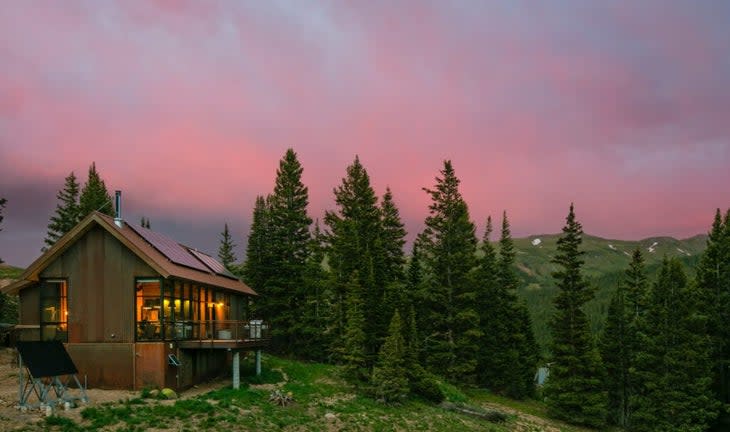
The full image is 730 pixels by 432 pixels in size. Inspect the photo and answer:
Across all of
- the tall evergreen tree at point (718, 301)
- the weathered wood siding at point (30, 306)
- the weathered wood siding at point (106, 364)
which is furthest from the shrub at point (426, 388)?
the tall evergreen tree at point (718, 301)

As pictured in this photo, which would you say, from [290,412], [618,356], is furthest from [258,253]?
[618,356]

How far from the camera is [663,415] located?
37.2 meters

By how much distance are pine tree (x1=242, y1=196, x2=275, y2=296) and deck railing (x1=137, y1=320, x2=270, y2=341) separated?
15.5 metres

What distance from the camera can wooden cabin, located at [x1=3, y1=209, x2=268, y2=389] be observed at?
80.6 feet

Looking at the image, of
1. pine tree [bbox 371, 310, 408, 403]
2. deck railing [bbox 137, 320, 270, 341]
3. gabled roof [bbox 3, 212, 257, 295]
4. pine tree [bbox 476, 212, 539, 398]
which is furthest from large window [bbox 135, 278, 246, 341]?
pine tree [bbox 476, 212, 539, 398]

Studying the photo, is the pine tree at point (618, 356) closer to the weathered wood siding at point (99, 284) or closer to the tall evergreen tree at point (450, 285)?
the tall evergreen tree at point (450, 285)

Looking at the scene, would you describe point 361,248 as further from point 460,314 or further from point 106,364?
point 106,364

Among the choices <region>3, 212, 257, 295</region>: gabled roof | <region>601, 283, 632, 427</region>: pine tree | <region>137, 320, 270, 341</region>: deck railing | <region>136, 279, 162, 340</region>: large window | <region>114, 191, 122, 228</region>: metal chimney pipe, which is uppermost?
<region>114, 191, 122, 228</region>: metal chimney pipe

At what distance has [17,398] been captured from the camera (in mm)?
20938

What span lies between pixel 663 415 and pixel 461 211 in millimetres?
19419

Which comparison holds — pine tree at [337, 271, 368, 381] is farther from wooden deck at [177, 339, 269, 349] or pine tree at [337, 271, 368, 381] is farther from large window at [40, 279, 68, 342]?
large window at [40, 279, 68, 342]

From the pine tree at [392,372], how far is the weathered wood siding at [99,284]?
11.9 meters

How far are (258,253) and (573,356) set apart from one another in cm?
2843

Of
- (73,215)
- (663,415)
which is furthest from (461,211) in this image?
(73,215)
